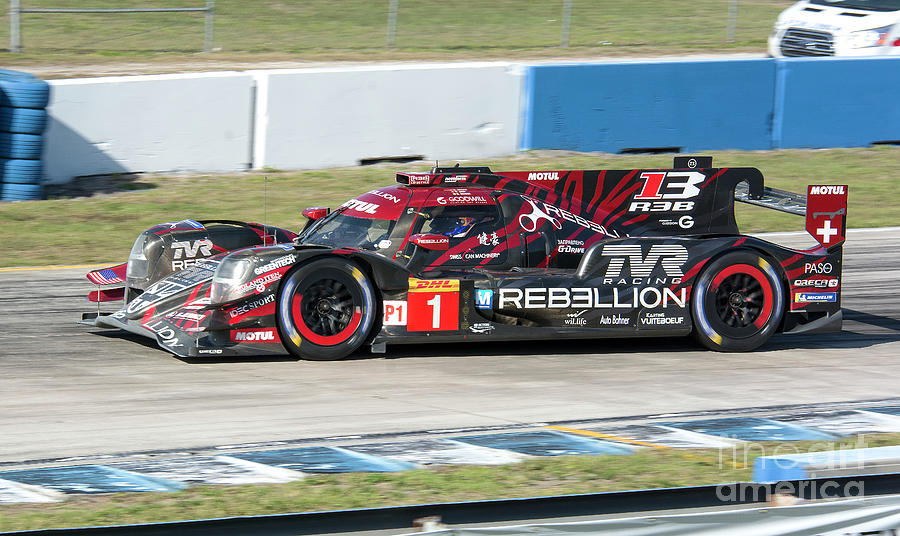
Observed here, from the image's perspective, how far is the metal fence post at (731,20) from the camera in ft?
79.2

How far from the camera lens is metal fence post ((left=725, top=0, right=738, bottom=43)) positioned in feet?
79.2

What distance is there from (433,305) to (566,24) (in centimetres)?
1519

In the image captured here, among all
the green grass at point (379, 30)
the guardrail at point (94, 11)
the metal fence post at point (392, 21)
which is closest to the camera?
the guardrail at point (94, 11)

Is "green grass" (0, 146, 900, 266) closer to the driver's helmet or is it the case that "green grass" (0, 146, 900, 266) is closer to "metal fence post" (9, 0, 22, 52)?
the driver's helmet

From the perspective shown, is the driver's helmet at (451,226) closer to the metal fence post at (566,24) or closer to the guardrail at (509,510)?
the guardrail at (509,510)

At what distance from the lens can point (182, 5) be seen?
20422mm

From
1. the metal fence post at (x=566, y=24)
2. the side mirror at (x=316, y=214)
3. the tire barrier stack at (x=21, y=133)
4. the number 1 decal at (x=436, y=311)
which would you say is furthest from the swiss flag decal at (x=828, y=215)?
the metal fence post at (x=566, y=24)

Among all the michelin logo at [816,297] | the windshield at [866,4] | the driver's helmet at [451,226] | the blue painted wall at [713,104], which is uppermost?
the windshield at [866,4]

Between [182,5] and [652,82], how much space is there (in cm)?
869

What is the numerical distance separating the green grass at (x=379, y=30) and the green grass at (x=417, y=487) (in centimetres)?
1453

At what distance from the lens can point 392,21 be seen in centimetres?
2169

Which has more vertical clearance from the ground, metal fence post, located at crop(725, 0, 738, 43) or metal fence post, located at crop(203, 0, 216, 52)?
metal fence post, located at crop(725, 0, 738, 43)

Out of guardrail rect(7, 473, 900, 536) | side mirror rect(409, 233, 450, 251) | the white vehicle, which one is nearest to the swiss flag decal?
side mirror rect(409, 233, 450, 251)

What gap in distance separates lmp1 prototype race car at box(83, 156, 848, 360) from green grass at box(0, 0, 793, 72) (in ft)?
35.0
